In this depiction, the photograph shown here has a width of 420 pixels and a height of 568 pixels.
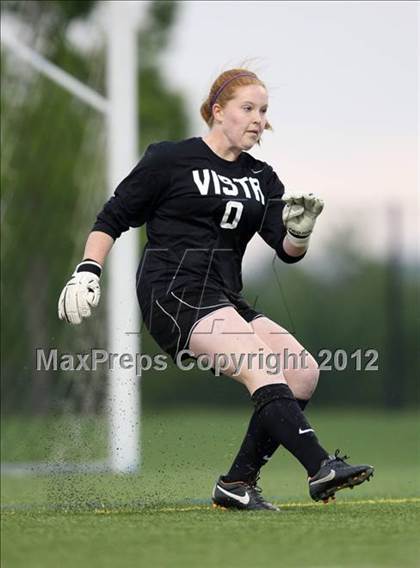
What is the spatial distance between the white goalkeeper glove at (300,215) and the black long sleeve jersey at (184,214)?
6.8 inches

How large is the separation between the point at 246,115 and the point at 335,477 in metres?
1.42

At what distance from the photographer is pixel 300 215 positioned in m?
5.07

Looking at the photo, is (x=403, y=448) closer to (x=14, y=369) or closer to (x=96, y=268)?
(x=14, y=369)

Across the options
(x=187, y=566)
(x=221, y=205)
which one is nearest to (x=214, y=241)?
(x=221, y=205)

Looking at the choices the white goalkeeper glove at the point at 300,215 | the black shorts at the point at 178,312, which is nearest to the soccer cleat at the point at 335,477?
the black shorts at the point at 178,312

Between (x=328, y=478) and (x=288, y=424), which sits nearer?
(x=328, y=478)

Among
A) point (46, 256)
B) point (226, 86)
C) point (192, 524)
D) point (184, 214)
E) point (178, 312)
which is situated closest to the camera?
point (192, 524)

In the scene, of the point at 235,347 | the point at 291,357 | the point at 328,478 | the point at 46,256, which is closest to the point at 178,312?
the point at 235,347

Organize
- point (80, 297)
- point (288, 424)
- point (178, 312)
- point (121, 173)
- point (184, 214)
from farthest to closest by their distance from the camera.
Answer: point (121, 173) → point (184, 214) → point (178, 312) → point (80, 297) → point (288, 424)

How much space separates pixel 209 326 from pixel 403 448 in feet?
21.9

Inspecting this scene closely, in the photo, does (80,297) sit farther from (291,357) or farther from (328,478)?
(328,478)

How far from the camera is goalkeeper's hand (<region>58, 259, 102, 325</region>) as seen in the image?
4.84 m

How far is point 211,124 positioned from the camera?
209 inches

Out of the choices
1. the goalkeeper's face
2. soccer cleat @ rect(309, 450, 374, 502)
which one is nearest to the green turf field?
soccer cleat @ rect(309, 450, 374, 502)
